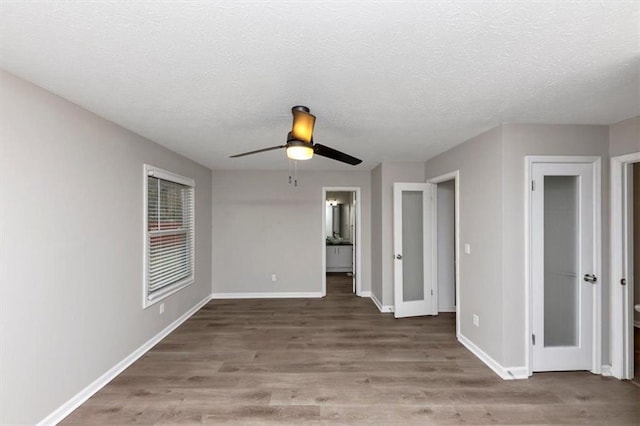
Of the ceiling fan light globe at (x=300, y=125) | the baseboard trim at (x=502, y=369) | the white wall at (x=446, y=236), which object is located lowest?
the baseboard trim at (x=502, y=369)

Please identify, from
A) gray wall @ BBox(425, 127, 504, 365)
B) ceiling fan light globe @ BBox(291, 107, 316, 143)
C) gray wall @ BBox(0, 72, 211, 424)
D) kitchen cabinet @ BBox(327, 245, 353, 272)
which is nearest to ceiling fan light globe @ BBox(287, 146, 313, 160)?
ceiling fan light globe @ BBox(291, 107, 316, 143)

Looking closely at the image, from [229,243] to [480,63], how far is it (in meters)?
4.88

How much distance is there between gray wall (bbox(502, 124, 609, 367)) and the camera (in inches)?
110

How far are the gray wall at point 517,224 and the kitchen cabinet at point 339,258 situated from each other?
5257mm

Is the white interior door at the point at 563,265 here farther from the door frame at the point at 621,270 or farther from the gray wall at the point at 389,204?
the gray wall at the point at 389,204

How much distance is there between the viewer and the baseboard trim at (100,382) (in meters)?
2.16

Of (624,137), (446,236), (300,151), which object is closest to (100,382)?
(300,151)

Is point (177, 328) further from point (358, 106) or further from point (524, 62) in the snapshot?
point (524, 62)

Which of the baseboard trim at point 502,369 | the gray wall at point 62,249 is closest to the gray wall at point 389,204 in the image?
the baseboard trim at point 502,369

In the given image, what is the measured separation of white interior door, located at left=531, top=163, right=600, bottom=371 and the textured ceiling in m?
0.62

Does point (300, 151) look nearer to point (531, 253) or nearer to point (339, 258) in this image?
point (531, 253)

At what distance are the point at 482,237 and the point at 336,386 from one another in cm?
214

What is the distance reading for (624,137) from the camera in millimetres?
2729

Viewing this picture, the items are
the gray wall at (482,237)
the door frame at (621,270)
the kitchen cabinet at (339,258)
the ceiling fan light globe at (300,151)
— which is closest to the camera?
the ceiling fan light globe at (300,151)
